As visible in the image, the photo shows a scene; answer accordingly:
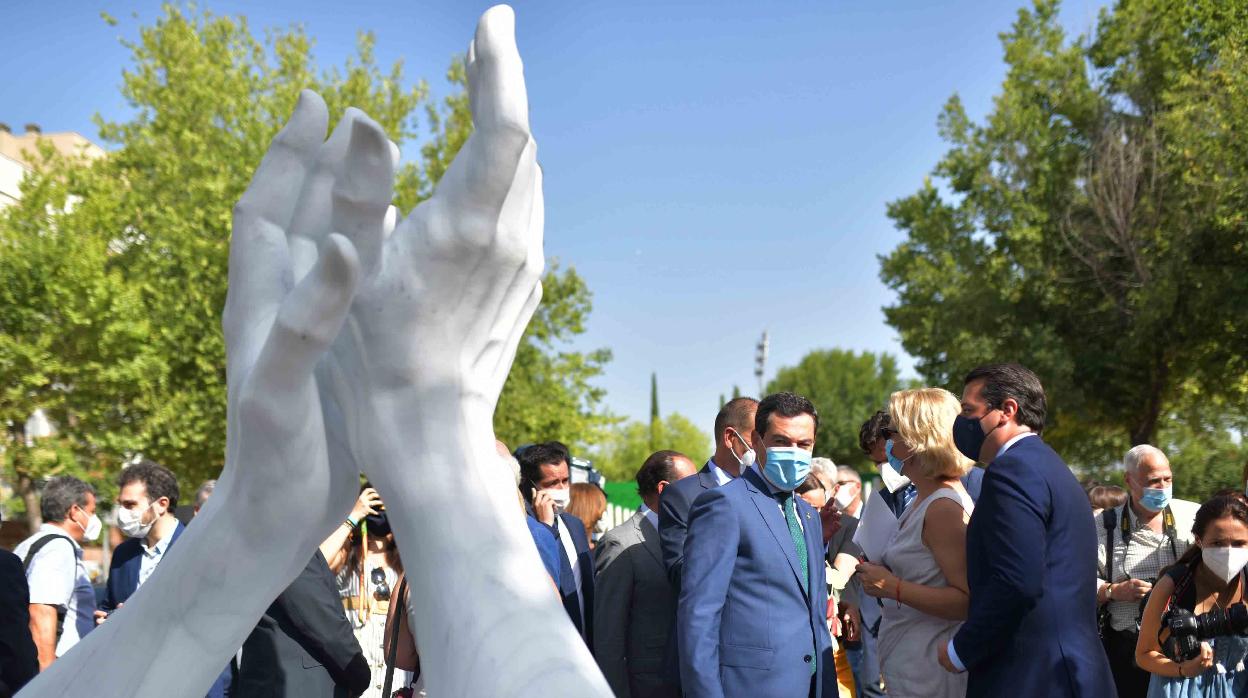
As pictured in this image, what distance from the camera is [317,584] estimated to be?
14.0 feet

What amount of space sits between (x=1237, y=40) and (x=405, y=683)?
20.7 m

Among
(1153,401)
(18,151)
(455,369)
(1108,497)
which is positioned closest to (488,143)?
(455,369)

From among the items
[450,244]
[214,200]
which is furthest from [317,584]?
[214,200]

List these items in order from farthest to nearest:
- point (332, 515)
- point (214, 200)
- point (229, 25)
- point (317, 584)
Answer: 1. point (229, 25)
2. point (214, 200)
3. point (317, 584)
4. point (332, 515)

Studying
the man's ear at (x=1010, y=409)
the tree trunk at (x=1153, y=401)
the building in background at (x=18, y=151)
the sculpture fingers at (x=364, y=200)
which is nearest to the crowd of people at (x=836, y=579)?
the man's ear at (x=1010, y=409)

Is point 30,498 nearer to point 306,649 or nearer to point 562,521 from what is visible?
point 562,521

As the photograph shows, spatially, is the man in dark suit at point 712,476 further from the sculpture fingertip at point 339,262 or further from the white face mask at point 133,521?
the sculpture fingertip at point 339,262

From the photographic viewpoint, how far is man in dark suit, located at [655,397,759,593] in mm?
5340

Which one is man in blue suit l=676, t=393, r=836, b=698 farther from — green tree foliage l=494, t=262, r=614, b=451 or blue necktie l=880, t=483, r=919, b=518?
green tree foliage l=494, t=262, r=614, b=451

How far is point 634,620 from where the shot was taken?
5.54m

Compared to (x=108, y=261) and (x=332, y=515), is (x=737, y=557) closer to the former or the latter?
(x=332, y=515)

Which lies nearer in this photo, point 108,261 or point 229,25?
point 108,261

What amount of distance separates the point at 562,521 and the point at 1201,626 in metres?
3.22

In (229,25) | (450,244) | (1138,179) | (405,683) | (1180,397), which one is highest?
(229,25)
